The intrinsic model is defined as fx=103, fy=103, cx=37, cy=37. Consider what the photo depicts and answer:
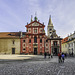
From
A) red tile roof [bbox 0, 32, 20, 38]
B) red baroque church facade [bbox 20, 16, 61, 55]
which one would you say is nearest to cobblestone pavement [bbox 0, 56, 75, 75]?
red baroque church facade [bbox 20, 16, 61, 55]

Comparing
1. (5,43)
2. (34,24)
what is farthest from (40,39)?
(5,43)

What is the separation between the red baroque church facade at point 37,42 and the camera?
4131 centimetres

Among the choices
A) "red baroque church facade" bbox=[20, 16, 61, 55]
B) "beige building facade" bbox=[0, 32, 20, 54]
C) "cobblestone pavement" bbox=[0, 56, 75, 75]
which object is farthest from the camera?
"beige building facade" bbox=[0, 32, 20, 54]

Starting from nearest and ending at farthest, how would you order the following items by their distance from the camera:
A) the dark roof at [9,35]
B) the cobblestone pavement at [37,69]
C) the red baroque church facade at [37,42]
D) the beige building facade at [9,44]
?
1. the cobblestone pavement at [37,69]
2. the red baroque church facade at [37,42]
3. the beige building facade at [9,44]
4. the dark roof at [9,35]

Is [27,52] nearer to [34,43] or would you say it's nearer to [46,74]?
[34,43]

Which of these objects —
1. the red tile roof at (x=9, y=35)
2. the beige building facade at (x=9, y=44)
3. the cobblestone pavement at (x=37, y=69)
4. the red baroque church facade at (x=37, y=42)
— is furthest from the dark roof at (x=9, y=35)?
the cobblestone pavement at (x=37, y=69)

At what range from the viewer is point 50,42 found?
4144 cm

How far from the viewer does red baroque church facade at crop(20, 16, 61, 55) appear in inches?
1626

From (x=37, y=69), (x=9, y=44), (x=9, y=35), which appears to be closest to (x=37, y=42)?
(x=9, y=44)

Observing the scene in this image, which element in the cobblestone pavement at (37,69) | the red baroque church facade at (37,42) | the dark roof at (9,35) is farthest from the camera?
the dark roof at (9,35)

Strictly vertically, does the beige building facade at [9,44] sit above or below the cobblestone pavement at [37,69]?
above

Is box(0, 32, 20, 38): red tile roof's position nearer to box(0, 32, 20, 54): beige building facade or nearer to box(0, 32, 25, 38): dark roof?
box(0, 32, 25, 38): dark roof

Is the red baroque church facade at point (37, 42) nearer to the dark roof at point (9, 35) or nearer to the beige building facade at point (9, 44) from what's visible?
the beige building facade at point (9, 44)

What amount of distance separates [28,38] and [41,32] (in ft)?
19.3
